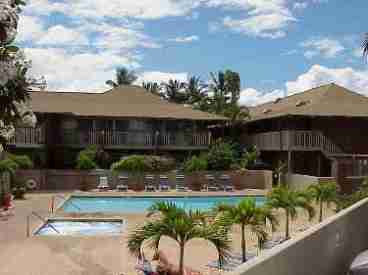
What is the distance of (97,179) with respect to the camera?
99.1 ft

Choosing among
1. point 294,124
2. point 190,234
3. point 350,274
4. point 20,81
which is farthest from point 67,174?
point 20,81

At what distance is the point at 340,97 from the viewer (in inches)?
1435

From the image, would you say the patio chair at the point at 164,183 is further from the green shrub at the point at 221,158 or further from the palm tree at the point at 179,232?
the palm tree at the point at 179,232

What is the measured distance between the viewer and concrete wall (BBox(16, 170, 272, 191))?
29266 millimetres

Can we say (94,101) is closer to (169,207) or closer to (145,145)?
(145,145)

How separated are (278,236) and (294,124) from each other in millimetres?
19150

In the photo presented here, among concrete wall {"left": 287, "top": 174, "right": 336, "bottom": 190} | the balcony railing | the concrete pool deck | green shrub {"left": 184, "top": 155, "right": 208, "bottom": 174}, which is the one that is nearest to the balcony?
the balcony railing

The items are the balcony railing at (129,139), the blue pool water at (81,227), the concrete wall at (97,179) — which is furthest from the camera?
the balcony railing at (129,139)

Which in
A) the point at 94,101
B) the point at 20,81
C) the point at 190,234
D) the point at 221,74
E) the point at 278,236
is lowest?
the point at 278,236

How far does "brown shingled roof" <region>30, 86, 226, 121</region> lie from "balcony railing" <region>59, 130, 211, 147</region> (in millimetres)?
1132

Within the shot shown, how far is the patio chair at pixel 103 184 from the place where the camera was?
29312mm

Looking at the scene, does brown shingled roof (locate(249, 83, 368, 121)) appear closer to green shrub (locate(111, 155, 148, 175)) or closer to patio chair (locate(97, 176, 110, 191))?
green shrub (locate(111, 155, 148, 175))

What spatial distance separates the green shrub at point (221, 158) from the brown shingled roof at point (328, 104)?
11.2 feet

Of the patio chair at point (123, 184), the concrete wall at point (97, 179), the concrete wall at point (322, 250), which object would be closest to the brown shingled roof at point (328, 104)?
the concrete wall at point (97, 179)
